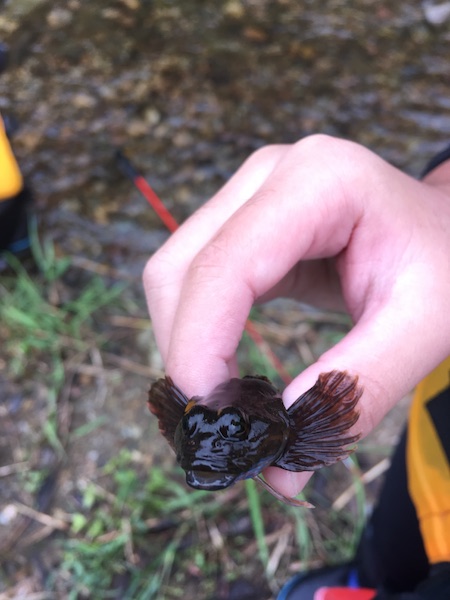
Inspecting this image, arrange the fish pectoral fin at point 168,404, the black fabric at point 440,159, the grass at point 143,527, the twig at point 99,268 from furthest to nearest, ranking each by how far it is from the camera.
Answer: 1. the twig at point 99,268
2. the grass at point 143,527
3. the black fabric at point 440,159
4. the fish pectoral fin at point 168,404

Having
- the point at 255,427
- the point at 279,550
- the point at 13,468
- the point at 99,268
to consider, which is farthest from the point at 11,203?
the point at 255,427

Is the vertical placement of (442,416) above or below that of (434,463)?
above

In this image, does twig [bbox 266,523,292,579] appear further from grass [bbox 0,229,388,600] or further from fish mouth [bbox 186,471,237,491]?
fish mouth [bbox 186,471,237,491]

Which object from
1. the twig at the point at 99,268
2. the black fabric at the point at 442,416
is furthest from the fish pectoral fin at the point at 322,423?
the twig at the point at 99,268

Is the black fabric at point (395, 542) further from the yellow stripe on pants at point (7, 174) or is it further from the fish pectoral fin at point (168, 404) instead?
the yellow stripe on pants at point (7, 174)

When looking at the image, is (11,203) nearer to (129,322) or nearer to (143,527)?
(129,322)

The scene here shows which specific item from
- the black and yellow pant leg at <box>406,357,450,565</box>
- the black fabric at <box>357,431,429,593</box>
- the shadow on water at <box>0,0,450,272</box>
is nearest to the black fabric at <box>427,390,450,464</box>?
the black and yellow pant leg at <box>406,357,450,565</box>
